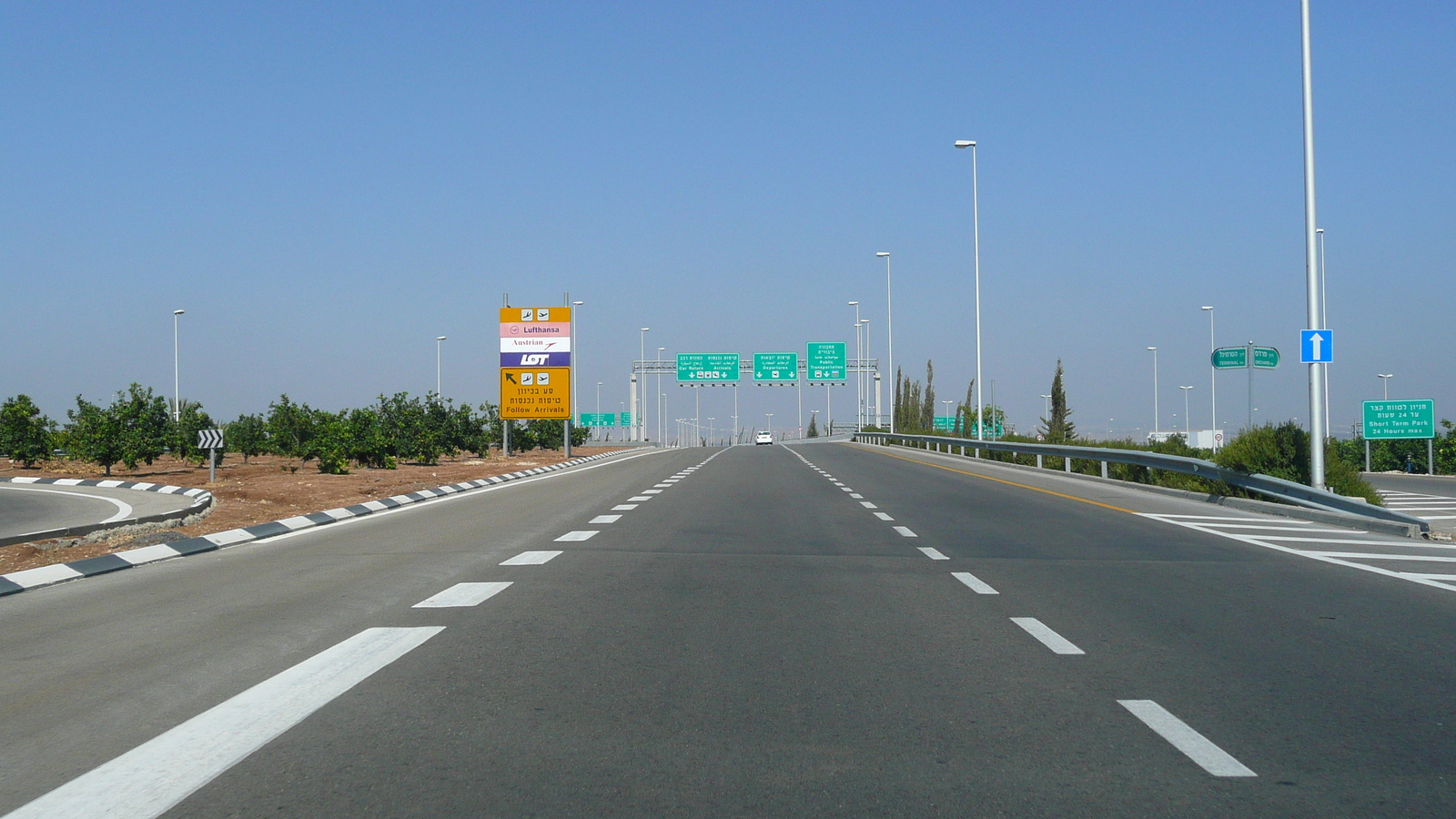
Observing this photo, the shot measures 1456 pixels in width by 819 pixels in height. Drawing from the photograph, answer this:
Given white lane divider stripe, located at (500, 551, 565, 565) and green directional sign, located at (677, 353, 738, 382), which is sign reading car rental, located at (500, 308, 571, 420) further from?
green directional sign, located at (677, 353, 738, 382)

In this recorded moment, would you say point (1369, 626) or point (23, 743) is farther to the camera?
point (1369, 626)

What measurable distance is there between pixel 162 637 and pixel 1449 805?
6547 mm

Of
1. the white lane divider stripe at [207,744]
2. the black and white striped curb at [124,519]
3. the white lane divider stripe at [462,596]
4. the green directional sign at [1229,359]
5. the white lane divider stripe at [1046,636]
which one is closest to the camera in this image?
the white lane divider stripe at [207,744]

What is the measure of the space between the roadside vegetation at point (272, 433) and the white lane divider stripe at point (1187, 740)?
3340 cm

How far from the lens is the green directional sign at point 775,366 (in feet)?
282

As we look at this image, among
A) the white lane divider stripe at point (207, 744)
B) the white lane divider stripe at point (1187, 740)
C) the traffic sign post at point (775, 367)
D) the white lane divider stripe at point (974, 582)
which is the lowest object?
the white lane divider stripe at point (1187, 740)

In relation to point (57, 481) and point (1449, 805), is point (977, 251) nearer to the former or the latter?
point (57, 481)

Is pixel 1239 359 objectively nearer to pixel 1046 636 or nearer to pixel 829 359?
pixel 1046 636

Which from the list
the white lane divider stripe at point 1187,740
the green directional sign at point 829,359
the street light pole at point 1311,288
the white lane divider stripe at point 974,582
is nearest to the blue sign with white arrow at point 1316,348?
the street light pole at point 1311,288

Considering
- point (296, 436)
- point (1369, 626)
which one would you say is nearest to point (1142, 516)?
point (1369, 626)

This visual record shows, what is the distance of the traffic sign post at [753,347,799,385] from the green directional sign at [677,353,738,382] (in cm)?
199

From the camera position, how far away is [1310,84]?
18328 millimetres

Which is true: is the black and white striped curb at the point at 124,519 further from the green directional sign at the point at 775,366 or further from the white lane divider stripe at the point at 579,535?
the green directional sign at the point at 775,366

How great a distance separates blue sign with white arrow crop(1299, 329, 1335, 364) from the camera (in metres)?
17.7
